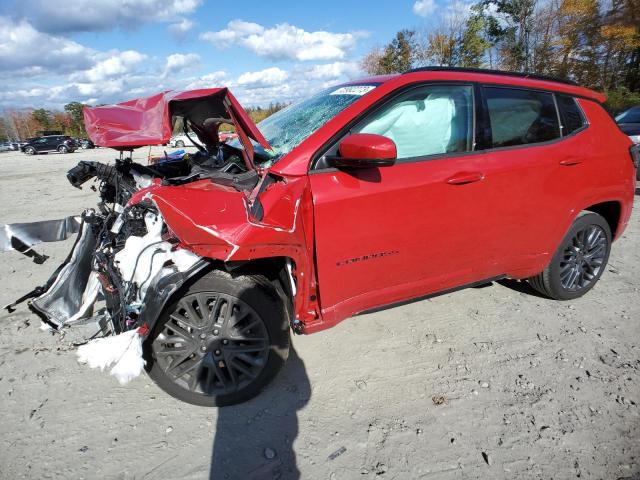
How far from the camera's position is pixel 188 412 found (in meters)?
2.39

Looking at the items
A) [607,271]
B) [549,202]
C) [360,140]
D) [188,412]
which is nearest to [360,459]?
[188,412]

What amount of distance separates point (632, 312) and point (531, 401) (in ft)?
5.43

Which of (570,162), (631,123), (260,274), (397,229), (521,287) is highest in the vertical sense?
(570,162)

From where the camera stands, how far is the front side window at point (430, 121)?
2.54 meters

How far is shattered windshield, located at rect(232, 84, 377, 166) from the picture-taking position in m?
2.54

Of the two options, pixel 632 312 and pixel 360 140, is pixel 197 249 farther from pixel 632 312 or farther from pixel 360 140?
pixel 632 312

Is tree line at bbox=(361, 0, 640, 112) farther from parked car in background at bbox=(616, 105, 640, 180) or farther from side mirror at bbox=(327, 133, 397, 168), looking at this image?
side mirror at bbox=(327, 133, 397, 168)

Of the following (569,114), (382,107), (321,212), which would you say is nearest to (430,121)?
(382,107)

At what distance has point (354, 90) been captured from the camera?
8.91ft

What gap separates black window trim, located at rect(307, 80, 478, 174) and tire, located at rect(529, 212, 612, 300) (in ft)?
4.50

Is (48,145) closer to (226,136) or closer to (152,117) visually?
(226,136)

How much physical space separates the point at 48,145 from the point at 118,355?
3785cm

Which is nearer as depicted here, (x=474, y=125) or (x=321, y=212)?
(x=321, y=212)

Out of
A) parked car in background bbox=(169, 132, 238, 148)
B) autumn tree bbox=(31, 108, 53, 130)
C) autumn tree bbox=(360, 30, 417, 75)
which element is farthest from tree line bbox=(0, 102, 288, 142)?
parked car in background bbox=(169, 132, 238, 148)
